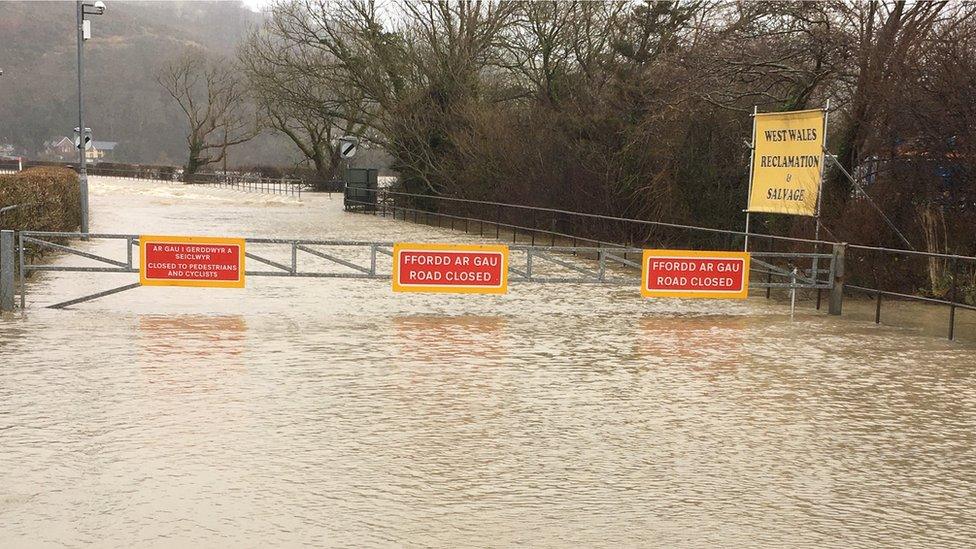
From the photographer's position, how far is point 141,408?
959 cm

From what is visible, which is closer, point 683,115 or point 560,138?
point 683,115

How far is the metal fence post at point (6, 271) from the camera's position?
1538cm

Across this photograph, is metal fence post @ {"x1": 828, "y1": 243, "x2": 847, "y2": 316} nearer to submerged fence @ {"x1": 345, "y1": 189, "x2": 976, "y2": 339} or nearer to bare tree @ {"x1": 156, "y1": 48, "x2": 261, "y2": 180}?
submerged fence @ {"x1": 345, "y1": 189, "x2": 976, "y2": 339}

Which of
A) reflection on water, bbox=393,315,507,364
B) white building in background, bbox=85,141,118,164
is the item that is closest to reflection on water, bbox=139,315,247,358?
reflection on water, bbox=393,315,507,364

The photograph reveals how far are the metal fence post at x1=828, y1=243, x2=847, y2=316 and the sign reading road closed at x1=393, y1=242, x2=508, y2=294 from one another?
5.51m

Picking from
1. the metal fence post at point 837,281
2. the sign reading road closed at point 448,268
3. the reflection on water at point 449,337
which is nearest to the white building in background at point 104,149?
the sign reading road closed at point 448,268

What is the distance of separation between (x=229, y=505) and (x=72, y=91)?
571 feet

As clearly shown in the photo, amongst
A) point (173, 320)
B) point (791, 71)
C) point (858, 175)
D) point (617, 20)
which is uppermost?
point (617, 20)

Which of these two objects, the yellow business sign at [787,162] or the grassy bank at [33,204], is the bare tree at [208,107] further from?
the yellow business sign at [787,162]

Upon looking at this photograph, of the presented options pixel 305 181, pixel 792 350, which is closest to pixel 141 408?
pixel 792 350

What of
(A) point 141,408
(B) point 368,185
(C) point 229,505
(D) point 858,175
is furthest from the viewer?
(B) point 368,185

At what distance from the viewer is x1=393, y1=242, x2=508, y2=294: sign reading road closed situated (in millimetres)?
16469

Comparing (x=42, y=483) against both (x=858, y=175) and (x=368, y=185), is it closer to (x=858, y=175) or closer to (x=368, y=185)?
(x=858, y=175)

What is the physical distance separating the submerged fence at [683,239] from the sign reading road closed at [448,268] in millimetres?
4948
